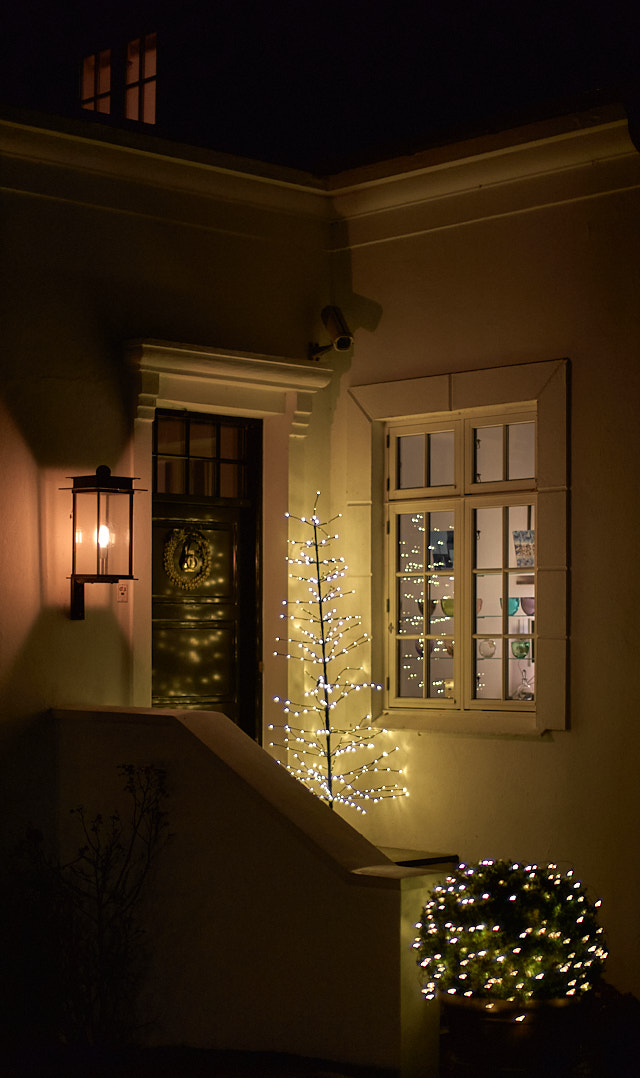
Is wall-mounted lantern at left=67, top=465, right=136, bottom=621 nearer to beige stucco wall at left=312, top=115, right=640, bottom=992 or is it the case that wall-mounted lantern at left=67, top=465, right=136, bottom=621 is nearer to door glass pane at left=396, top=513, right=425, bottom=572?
beige stucco wall at left=312, top=115, right=640, bottom=992

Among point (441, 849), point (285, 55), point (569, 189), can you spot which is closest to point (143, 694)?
point (441, 849)

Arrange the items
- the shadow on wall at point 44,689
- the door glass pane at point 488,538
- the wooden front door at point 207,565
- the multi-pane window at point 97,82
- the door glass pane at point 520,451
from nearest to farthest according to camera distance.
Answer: the shadow on wall at point 44,689, the door glass pane at point 520,451, the door glass pane at point 488,538, the wooden front door at point 207,565, the multi-pane window at point 97,82

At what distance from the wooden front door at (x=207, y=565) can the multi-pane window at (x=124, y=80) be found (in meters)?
3.06

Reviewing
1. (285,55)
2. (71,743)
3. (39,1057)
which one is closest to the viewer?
(39,1057)

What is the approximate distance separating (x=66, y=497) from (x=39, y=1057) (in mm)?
2972

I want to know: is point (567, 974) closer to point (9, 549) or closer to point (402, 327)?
point (9, 549)

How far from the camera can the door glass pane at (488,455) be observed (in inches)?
344

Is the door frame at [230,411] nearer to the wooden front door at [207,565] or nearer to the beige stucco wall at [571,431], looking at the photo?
the wooden front door at [207,565]

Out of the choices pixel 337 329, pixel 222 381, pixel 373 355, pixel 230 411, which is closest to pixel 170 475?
pixel 230 411

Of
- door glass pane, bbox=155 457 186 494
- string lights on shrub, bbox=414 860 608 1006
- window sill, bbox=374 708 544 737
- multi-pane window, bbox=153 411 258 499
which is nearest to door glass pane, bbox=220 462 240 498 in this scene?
multi-pane window, bbox=153 411 258 499

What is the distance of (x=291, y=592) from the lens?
30.1ft

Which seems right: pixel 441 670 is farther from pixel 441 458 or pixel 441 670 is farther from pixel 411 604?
pixel 441 458

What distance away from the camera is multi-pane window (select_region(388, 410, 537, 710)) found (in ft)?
28.3

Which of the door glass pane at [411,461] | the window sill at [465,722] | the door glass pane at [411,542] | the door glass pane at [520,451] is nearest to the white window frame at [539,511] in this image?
the window sill at [465,722]
